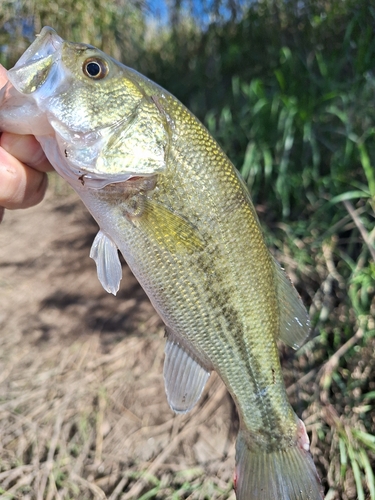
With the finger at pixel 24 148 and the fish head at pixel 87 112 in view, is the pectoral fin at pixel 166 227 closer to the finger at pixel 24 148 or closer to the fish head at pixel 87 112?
the fish head at pixel 87 112

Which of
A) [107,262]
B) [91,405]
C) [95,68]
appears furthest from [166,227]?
[91,405]

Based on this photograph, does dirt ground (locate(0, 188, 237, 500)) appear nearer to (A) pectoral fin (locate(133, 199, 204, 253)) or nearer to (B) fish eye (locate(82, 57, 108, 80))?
(A) pectoral fin (locate(133, 199, 204, 253))

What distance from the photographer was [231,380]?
1178 millimetres

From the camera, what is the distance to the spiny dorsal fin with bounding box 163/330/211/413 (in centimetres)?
118

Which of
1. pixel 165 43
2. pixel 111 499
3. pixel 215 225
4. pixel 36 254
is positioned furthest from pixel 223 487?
pixel 165 43

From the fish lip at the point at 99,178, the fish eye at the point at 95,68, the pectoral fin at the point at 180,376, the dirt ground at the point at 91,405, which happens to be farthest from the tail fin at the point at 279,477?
the fish eye at the point at 95,68

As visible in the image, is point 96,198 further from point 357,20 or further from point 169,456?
point 357,20

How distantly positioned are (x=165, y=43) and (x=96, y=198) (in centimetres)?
476

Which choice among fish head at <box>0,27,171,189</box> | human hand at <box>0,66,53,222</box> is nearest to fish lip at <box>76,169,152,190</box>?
fish head at <box>0,27,171,189</box>

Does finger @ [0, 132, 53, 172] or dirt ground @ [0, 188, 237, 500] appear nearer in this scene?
finger @ [0, 132, 53, 172]

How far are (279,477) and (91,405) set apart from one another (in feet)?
4.80

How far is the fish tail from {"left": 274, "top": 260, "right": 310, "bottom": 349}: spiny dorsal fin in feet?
1.06

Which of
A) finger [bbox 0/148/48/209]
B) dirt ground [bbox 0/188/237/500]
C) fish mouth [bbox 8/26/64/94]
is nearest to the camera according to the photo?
fish mouth [bbox 8/26/64/94]

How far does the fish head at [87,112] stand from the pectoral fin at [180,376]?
54 cm
